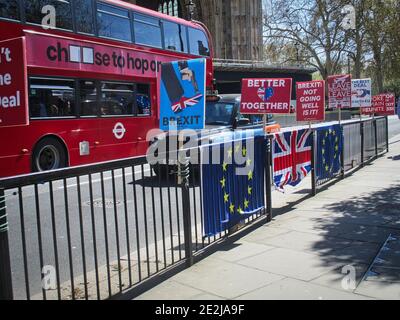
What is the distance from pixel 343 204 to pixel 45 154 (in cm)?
697

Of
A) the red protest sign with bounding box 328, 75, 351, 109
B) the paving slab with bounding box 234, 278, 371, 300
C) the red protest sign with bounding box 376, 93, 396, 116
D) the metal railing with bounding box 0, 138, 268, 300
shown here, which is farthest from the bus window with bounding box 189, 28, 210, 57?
the paving slab with bounding box 234, 278, 371, 300

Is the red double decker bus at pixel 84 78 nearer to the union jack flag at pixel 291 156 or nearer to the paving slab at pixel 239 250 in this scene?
the union jack flag at pixel 291 156

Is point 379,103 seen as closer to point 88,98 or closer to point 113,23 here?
point 113,23

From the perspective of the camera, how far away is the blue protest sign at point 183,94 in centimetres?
548

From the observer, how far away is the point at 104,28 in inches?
505

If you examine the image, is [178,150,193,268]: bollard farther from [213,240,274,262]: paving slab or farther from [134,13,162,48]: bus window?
[134,13,162,48]: bus window

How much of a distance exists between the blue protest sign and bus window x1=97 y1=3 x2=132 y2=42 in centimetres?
770

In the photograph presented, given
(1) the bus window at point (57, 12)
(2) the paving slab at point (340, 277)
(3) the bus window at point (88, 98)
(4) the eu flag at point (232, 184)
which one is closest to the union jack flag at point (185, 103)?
(4) the eu flag at point (232, 184)

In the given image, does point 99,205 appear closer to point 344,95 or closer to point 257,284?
point 257,284

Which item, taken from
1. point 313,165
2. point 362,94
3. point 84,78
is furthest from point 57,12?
point 362,94

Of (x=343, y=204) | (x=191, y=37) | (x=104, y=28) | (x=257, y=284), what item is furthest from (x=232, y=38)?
(x=257, y=284)

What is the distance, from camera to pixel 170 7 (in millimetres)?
57094

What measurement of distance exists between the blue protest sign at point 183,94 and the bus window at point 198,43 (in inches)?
436

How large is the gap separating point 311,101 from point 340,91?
2.68 meters
